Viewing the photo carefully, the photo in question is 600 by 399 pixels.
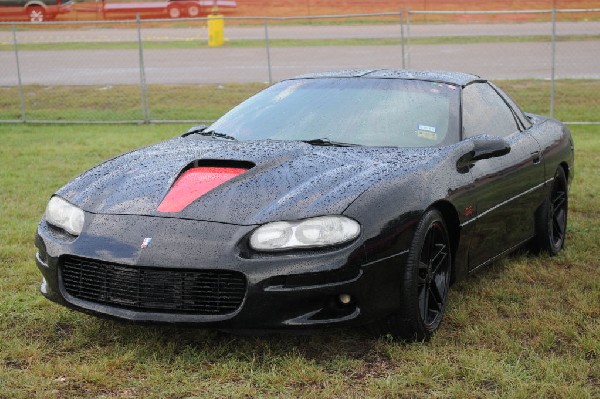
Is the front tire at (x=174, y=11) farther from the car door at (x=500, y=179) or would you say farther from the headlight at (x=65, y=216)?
the headlight at (x=65, y=216)

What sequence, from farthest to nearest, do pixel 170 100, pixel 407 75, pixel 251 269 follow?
1. pixel 170 100
2. pixel 407 75
3. pixel 251 269

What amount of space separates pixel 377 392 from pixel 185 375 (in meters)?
0.84

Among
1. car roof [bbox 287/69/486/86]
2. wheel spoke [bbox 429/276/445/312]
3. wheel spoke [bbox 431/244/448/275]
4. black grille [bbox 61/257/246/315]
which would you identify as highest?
car roof [bbox 287/69/486/86]

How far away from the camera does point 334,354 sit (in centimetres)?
441

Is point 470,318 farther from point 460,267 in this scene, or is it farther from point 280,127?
point 280,127

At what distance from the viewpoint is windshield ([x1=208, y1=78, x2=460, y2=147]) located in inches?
205

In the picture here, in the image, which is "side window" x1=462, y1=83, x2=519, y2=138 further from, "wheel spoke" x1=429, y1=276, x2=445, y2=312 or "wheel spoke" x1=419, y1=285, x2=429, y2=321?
"wheel spoke" x1=419, y1=285, x2=429, y2=321

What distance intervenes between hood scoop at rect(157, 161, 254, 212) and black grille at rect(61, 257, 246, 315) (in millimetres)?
331

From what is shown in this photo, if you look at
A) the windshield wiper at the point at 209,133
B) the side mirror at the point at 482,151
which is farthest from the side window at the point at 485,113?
the windshield wiper at the point at 209,133

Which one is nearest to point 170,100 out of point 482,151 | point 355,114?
point 355,114

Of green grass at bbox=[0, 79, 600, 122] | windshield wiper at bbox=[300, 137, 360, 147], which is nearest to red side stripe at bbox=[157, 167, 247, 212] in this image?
windshield wiper at bbox=[300, 137, 360, 147]

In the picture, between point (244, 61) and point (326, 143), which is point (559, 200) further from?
point (244, 61)

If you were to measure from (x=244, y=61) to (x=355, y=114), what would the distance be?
708 inches

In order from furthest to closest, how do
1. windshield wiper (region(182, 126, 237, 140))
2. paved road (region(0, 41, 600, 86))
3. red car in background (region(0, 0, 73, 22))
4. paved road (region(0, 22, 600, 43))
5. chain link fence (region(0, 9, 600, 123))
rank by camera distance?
red car in background (region(0, 0, 73, 22))
paved road (region(0, 22, 600, 43))
paved road (region(0, 41, 600, 86))
chain link fence (region(0, 9, 600, 123))
windshield wiper (region(182, 126, 237, 140))
